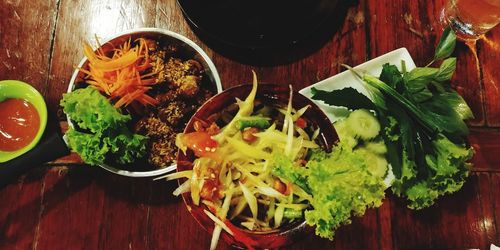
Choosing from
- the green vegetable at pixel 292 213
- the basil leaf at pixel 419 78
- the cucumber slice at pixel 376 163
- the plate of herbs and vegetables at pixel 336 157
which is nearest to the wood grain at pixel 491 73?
the plate of herbs and vegetables at pixel 336 157

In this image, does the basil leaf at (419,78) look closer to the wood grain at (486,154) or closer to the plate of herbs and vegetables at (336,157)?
the plate of herbs and vegetables at (336,157)

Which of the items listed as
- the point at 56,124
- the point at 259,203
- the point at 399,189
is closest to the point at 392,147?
the point at 399,189

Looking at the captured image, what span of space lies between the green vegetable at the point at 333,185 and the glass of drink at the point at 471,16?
72 cm

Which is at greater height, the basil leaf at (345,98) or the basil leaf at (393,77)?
the basil leaf at (393,77)

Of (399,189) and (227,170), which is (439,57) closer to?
(399,189)

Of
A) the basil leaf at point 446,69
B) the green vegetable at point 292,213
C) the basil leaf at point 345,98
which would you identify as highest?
the basil leaf at point 446,69

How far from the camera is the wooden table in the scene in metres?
1.32

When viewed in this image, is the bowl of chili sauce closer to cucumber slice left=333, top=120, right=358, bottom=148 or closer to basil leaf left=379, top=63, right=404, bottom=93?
cucumber slice left=333, top=120, right=358, bottom=148

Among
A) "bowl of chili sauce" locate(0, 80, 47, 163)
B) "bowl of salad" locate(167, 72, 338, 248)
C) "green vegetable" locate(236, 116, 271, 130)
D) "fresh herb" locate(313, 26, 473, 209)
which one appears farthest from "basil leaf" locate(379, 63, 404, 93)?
"bowl of chili sauce" locate(0, 80, 47, 163)

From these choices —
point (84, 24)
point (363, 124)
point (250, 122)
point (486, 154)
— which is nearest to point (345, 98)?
point (363, 124)

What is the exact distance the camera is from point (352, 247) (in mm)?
1332

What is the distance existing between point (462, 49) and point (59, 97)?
1.28 metres

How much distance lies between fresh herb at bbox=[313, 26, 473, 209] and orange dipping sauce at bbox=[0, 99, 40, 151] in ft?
2.68

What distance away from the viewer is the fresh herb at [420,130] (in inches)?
49.2
